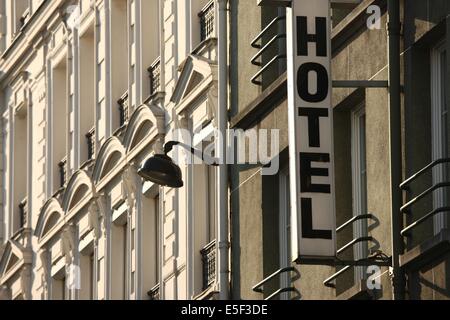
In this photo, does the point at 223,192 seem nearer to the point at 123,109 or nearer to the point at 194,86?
the point at 194,86

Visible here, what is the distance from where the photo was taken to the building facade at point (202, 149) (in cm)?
2397

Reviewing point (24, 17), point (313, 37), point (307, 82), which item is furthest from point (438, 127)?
point (24, 17)

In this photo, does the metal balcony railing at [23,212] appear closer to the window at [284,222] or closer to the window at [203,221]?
the window at [203,221]

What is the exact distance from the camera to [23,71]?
44.7 m

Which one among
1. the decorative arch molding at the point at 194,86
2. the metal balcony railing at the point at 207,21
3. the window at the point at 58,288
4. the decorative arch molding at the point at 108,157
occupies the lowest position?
the window at the point at 58,288

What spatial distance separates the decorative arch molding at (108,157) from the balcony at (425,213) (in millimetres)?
12509

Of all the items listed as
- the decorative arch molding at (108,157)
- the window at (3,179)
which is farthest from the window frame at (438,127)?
the window at (3,179)

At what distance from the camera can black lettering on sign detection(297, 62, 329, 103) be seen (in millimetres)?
24312

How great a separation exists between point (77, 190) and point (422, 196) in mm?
16145

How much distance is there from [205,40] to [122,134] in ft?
15.8

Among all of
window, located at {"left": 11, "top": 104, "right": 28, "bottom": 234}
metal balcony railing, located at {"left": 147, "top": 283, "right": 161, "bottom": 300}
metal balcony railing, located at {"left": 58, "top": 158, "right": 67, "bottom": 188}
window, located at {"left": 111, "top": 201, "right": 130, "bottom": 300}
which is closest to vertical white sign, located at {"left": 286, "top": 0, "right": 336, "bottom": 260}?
metal balcony railing, located at {"left": 147, "top": 283, "right": 161, "bottom": 300}

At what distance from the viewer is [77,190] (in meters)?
38.8

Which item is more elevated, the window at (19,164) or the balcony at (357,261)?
the window at (19,164)
